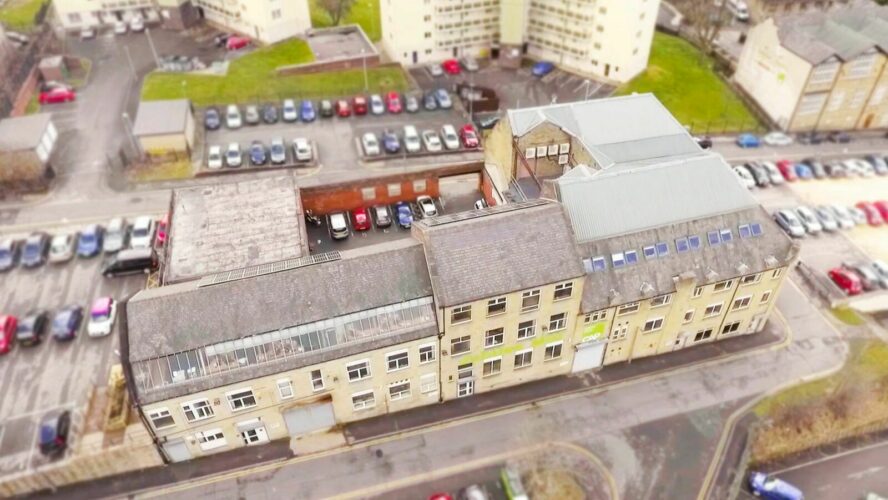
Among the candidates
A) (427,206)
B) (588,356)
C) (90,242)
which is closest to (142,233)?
(90,242)

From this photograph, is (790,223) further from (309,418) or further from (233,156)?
(233,156)

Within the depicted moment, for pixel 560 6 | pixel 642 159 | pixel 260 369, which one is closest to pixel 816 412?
pixel 642 159

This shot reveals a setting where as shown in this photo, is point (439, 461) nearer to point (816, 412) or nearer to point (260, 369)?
point (260, 369)

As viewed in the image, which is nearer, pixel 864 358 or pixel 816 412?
pixel 816 412

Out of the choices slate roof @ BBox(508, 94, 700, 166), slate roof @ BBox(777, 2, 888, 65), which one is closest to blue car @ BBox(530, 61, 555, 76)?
slate roof @ BBox(777, 2, 888, 65)

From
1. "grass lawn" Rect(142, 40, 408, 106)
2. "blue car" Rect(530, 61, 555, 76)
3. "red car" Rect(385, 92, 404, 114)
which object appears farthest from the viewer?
"blue car" Rect(530, 61, 555, 76)

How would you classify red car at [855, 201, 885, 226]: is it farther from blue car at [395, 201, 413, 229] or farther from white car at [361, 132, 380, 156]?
white car at [361, 132, 380, 156]

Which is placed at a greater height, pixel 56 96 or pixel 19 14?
pixel 19 14
